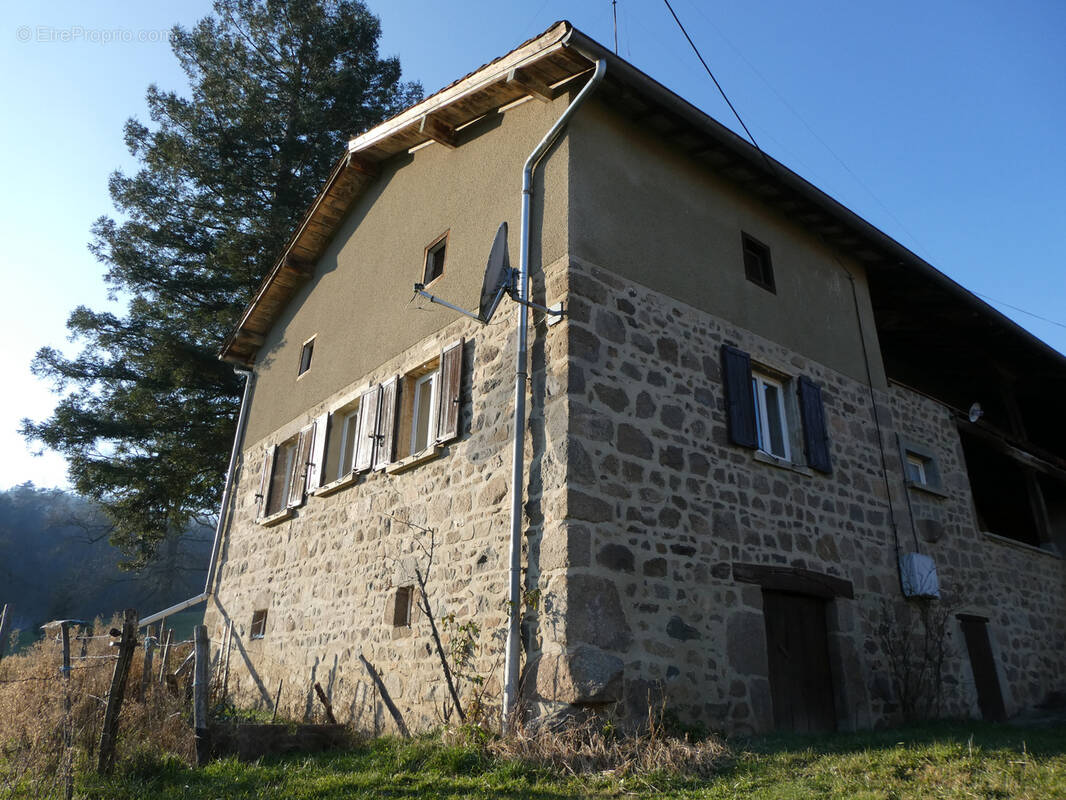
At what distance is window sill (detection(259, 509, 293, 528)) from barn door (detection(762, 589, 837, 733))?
619 cm

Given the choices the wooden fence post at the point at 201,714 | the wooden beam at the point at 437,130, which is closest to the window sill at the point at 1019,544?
the wooden beam at the point at 437,130

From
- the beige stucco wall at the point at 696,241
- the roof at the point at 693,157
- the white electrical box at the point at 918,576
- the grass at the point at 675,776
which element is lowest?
the grass at the point at 675,776

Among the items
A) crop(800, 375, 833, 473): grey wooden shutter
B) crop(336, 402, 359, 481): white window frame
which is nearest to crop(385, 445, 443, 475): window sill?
crop(336, 402, 359, 481): white window frame

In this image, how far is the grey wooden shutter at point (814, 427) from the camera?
307 inches

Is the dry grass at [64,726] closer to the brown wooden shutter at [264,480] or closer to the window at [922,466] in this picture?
the brown wooden shutter at [264,480]

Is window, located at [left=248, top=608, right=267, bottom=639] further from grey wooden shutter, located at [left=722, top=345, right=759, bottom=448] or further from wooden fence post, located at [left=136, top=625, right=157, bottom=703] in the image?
grey wooden shutter, located at [left=722, top=345, right=759, bottom=448]

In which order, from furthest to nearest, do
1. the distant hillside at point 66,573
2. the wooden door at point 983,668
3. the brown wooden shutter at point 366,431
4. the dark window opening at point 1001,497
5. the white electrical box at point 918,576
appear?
the distant hillside at point 66,573 → the dark window opening at point 1001,497 → the wooden door at point 983,668 → the brown wooden shutter at point 366,431 → the white electrical box at point 918,576

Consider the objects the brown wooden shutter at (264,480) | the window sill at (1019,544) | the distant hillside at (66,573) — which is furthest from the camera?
the distant hillside at (66,573)

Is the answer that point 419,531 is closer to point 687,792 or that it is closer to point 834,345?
point 687,792

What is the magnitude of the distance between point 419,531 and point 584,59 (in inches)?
188

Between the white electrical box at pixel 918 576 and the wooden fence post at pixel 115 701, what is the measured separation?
754 cm

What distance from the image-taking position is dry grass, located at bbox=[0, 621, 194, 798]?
5.11 m

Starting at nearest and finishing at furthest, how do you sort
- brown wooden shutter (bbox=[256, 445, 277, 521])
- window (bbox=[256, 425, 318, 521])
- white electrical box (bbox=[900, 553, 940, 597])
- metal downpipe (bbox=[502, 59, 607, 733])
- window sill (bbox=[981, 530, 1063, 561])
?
metal downpipe (bbox=[502, 59, 607, 733]) → white electrical box (bbox=[900, 553, 940, 597]) → window (bbox=[256, 425, 318, 521]) → window sill (bbox=[981, 530, 1063, 561]) → brown wooden shutter (bbox=[256, 445, 277, 521])

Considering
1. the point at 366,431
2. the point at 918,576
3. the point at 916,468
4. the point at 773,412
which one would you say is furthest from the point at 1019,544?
the point at 366,431
